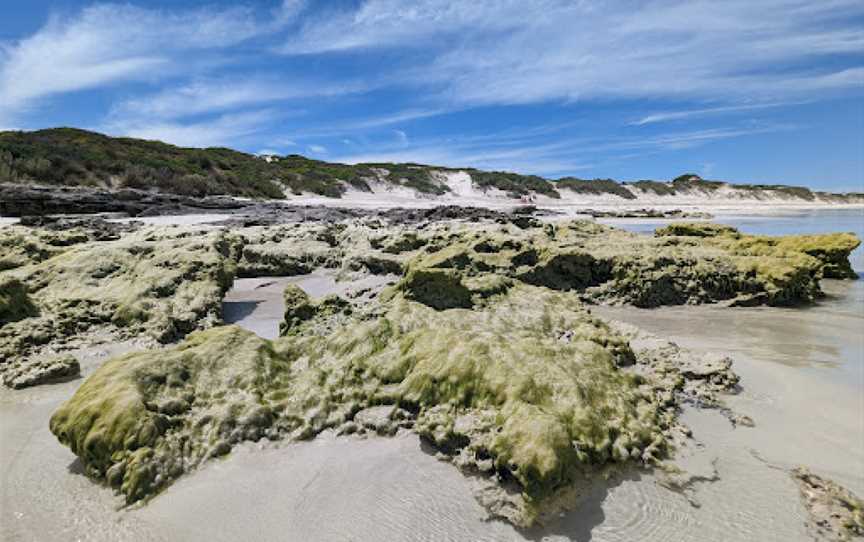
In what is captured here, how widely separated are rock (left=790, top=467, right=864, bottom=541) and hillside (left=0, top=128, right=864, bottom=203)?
107 feet

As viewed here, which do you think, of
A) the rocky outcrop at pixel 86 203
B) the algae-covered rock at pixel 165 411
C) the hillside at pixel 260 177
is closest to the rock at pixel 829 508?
the algae-covered rock at pixel 165 411

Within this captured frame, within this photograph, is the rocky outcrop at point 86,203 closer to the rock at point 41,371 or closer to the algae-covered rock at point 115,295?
the algae-covered rock at point 115,295

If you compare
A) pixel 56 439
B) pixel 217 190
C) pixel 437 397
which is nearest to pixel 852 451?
pixel 437 397

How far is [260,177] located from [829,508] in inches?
1692

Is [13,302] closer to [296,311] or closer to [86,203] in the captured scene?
[296,311]

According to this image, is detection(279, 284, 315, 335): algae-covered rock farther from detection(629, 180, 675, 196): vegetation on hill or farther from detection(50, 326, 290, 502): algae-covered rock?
detection(629, 180, 675, 196): vegetation on hill

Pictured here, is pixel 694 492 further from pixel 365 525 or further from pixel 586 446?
pixel 365 525

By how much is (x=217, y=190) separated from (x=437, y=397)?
3458 cm

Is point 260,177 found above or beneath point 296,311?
above

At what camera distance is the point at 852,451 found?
376cm

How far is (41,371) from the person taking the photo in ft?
16.4

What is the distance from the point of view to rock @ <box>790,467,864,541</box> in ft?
9.49

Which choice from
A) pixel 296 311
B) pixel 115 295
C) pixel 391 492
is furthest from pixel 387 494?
pixel 115 295

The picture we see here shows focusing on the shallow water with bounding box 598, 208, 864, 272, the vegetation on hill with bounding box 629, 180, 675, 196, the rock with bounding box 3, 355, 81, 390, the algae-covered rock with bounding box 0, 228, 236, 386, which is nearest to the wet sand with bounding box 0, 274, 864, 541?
the rock with bounding box 3, 355, 81, 390
